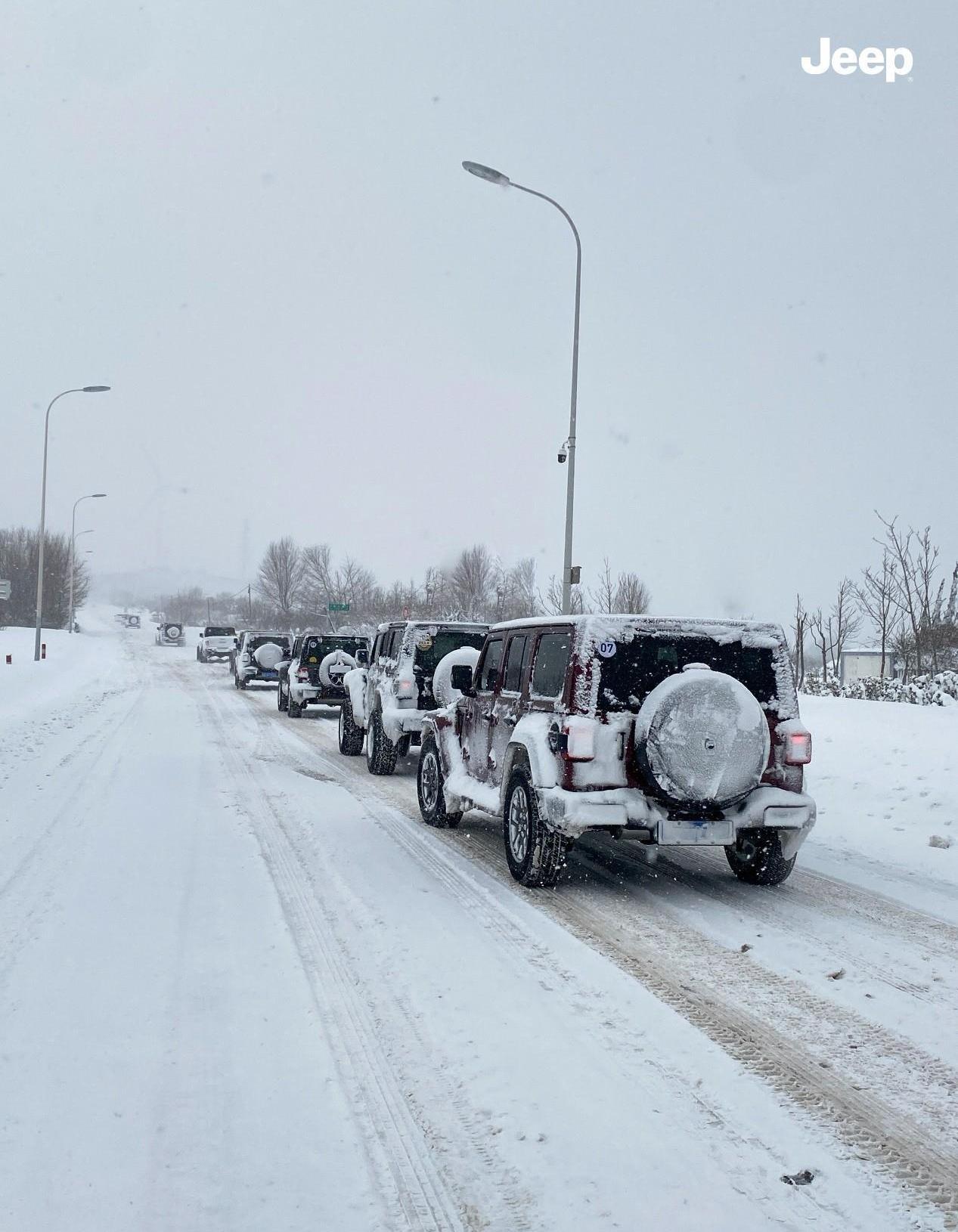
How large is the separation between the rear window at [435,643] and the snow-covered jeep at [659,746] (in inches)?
202

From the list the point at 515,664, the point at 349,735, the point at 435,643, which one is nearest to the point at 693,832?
the point at 515,664

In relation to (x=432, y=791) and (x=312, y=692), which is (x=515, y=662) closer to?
(x=432, y=791)

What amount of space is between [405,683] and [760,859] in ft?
19.8

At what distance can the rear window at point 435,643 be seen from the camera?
499 inches

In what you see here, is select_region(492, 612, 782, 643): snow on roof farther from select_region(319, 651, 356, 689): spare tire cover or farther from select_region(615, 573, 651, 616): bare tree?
select_region(615, 573, 651, 616): bare tree

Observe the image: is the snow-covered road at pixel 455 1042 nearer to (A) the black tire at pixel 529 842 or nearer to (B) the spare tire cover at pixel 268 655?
(A) the black tire at pixel 529 842

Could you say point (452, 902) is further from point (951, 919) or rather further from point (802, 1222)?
point (802, 1222)

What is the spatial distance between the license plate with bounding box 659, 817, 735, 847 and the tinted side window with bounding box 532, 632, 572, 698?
115cm

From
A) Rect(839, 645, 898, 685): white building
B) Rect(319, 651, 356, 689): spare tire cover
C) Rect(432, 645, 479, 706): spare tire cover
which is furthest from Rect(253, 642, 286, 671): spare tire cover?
Rect(839, 645, 898, 685): white building

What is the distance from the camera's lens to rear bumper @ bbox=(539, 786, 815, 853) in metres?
6.48

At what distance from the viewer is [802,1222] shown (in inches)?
116

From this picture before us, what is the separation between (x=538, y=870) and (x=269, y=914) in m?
1.84

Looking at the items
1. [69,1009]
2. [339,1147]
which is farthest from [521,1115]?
[69,1009]

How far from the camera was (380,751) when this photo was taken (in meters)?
13.0
